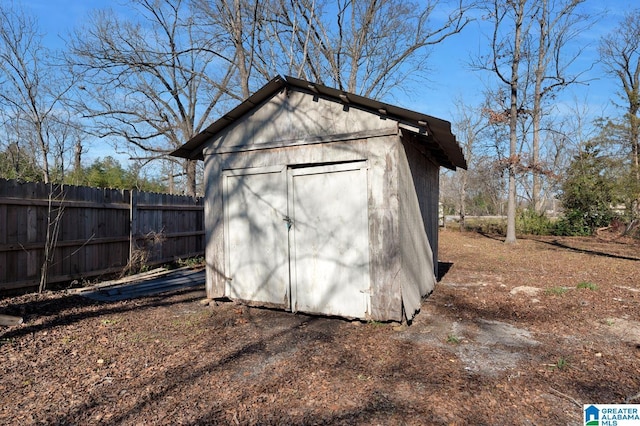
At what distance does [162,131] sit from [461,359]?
1974 centimetres

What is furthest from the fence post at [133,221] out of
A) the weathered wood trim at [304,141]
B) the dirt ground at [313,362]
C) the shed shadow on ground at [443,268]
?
the shed shadow on ground at [443,268]

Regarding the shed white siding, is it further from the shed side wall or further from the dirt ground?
the dirt ground

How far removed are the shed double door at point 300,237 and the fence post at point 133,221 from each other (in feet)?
13.9

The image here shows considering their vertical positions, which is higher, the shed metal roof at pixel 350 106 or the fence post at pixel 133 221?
the shed metal roof at pixel 350 106

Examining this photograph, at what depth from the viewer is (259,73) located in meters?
15.8

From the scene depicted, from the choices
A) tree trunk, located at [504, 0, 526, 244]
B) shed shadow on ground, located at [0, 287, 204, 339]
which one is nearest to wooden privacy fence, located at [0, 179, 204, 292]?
shed shadow on ground, located at [0, 287, 204, 339]

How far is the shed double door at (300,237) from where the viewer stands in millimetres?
5227

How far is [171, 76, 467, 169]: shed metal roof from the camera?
195 inches

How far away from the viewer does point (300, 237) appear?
560 centimetres

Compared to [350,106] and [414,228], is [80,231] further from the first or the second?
[414,228]

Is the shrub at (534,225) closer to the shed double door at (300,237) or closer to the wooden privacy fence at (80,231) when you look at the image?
the wooden privacy fence at (80,231)

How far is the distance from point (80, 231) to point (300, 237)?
5083 mm

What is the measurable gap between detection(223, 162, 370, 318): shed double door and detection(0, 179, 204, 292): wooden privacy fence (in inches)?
141

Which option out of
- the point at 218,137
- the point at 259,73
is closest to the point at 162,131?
the point at 259,73
